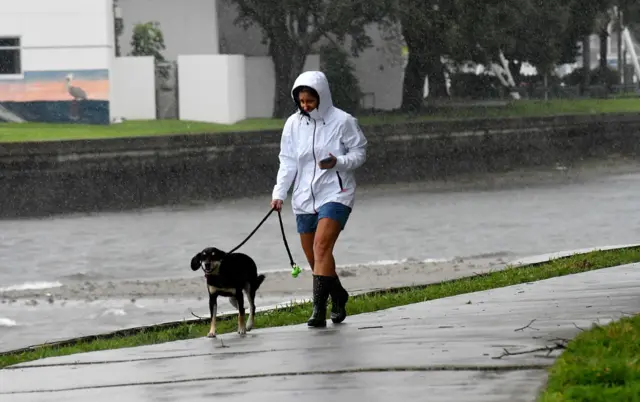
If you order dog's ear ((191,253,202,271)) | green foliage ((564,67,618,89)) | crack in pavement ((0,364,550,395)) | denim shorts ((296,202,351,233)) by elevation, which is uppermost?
denim shorts ((296,202,351,233))

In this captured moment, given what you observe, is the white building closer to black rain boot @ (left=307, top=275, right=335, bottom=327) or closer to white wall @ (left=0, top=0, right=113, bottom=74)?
white wall @ (left=0, top=0, right=113, bottom=74)

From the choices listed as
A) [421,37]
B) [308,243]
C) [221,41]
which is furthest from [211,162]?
[308,243]

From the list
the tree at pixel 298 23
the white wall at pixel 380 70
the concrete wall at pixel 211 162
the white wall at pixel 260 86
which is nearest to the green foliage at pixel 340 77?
the white wall at pixel 260 86

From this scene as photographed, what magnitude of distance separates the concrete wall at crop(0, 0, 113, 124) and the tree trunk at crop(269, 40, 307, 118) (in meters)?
5.98

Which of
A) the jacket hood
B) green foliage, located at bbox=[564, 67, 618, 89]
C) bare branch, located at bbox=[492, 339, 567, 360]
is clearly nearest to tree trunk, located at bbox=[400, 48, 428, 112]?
green foliage, located at bbox=[564, 67, 618, 89]

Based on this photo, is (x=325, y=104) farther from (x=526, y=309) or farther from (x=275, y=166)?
(x=275, y=166)

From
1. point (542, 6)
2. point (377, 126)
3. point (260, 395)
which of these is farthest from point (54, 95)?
point (260, 395)

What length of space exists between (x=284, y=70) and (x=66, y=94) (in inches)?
291

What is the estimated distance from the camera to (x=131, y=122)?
44.2 m

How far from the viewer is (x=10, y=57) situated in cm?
4350

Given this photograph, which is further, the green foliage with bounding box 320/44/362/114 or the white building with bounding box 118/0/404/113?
→ the white building with bounding box 118/0/404/113

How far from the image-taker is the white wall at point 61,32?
43062mm

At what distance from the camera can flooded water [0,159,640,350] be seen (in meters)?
14.8

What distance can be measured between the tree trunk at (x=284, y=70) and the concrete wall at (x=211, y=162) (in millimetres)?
6435
